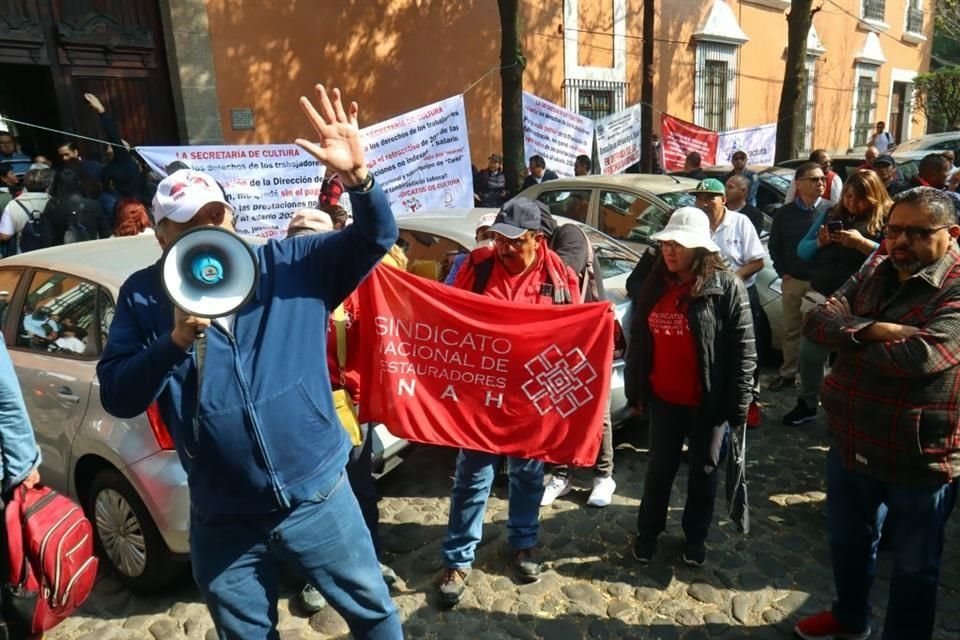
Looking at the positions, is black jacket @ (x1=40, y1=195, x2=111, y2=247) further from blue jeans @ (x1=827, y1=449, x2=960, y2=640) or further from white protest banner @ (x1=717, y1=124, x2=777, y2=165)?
white protest banner @ (x1=717, y1=124, x2=777, y2=165)

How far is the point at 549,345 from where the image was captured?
11.8 ft

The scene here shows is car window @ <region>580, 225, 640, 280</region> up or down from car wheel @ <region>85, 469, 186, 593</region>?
up

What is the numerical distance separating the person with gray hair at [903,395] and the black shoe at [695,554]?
90cm

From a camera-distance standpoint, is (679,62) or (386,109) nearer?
(386,109)

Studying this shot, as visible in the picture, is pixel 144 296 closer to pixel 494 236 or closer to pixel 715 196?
pixel 494 236

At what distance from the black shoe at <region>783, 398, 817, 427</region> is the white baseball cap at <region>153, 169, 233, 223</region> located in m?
4.54

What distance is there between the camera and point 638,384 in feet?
11.9

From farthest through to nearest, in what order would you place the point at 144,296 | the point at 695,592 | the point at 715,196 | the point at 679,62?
1. the point at 679,62
2. the point at 715,196
3. the point at 695,592
4. the point at 144,296

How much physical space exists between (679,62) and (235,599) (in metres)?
17.6

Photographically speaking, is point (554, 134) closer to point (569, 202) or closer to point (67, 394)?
point (569, 202)

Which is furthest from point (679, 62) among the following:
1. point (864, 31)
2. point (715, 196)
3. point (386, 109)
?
point (715, 196)

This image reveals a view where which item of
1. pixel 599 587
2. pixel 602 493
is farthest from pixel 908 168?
pixel 599 587

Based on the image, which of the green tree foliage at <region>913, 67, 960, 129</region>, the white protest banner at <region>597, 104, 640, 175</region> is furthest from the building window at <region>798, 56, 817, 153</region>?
the white protest banner at <region>597, 104, 640, 175</region>

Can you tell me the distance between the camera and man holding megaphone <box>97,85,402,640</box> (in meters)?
1.98
